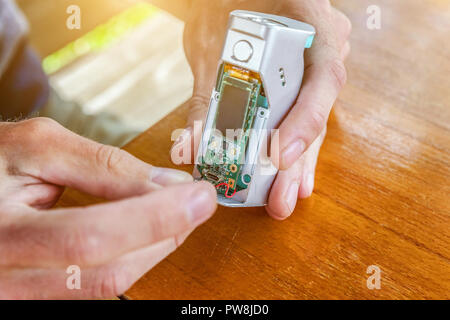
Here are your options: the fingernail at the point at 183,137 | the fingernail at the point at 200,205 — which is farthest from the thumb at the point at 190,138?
the fingernail at the point at 200,205

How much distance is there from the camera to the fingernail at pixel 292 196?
707 mm

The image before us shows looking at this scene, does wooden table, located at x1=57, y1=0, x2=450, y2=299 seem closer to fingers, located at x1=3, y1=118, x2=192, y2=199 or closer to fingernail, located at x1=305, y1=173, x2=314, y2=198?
fingernail, located at x1=305, y1=173, x2=314, y2=198

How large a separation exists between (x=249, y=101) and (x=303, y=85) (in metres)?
0.15

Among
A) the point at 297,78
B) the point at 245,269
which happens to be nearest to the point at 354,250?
the point at 245,269

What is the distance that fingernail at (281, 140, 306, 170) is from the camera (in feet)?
2.26

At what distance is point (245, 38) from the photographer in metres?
0.58

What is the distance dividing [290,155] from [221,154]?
111 mm

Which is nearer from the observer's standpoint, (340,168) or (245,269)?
(245,269)

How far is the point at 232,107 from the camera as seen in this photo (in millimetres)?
646

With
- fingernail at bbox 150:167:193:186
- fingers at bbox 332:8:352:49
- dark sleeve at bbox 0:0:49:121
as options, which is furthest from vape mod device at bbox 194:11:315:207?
dark sleeve at bbox 0:0:49:121

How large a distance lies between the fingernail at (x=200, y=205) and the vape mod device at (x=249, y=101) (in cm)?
13

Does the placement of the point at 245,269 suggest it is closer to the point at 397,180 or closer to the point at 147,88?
the point at 397,180

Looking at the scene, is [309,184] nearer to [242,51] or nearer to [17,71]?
[242,51]

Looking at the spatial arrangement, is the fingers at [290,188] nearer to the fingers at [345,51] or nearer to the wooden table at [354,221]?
the wooden table at [354,221]
